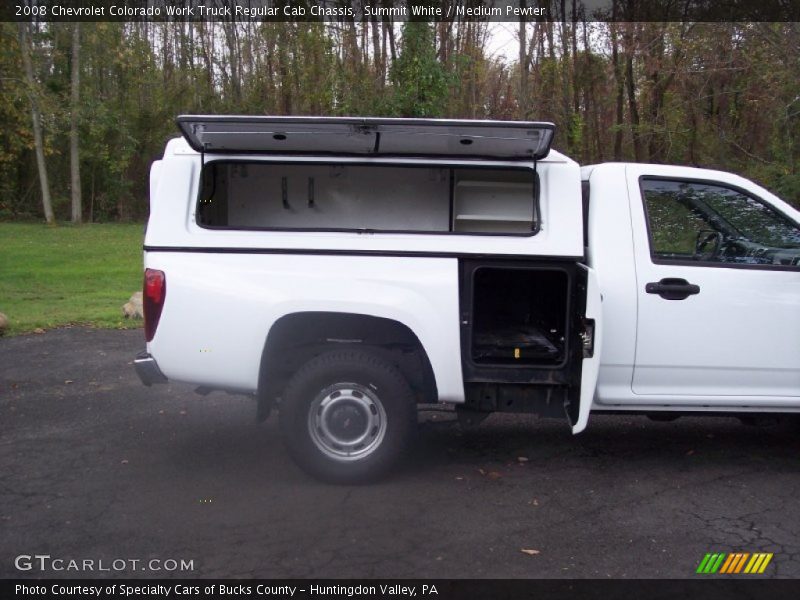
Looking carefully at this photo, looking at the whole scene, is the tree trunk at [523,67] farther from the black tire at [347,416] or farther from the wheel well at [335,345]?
the black tire at [347,416]

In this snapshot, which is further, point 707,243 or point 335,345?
point 707,243

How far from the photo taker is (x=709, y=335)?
5129 millimetres

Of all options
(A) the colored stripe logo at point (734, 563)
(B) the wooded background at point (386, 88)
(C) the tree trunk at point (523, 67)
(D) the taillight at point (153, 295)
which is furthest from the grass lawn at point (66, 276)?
(C) the tree trunk at point (523, 67)

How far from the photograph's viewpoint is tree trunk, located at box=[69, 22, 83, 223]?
30.5 m

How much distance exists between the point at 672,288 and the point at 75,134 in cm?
3147

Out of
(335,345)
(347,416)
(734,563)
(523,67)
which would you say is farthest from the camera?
(523,67)

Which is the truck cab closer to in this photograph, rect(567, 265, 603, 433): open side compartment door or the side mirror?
the side mirror

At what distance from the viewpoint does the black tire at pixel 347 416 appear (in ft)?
16.3

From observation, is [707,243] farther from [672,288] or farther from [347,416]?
[347,416]

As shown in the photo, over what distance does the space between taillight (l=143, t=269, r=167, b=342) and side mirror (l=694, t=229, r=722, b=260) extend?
3475 mm

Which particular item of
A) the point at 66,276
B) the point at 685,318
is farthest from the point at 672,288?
the point at 66,276

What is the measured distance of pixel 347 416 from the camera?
5.05 meters

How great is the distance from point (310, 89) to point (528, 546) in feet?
80.0
